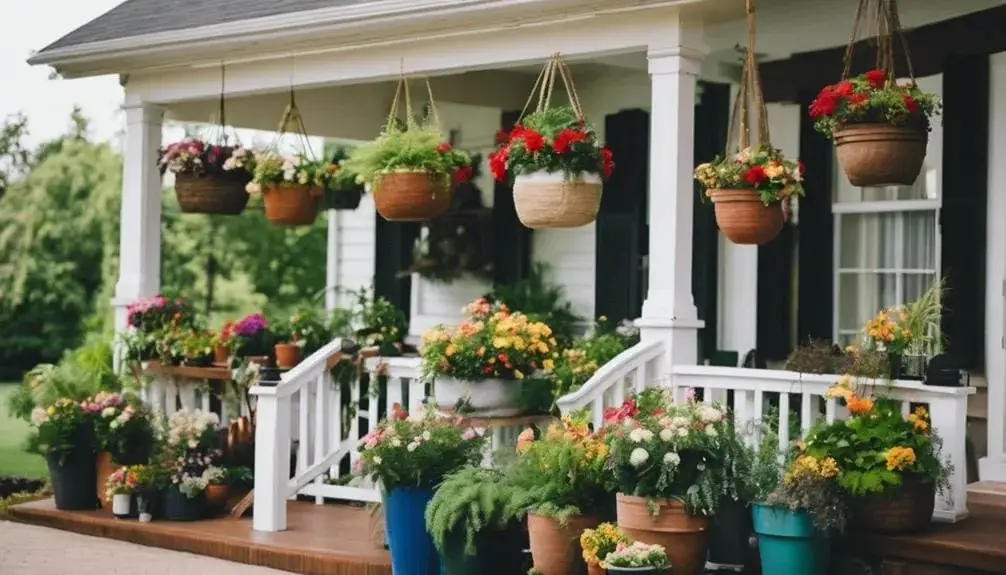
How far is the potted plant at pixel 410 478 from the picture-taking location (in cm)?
742

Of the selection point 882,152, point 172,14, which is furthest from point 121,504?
point 882,152

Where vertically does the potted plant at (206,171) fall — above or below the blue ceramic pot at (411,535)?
above

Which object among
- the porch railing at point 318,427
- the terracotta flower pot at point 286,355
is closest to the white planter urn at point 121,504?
the porch railing at point 318,427

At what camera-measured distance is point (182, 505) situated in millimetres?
9117

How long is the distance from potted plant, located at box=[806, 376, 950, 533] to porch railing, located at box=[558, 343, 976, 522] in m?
0.10

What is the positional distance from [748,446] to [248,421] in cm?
388

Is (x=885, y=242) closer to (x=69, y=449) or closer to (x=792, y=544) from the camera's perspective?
(x=792, y=544)

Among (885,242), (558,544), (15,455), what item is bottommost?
(15,455)

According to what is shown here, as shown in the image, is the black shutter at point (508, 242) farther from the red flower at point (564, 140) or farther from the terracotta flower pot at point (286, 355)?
the red flower at point (564, 140)

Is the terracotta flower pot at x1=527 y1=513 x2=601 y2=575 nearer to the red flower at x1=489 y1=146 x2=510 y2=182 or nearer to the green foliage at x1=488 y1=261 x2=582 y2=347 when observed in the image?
the red flower at x1=489 y1=146 x2=510 y2=182

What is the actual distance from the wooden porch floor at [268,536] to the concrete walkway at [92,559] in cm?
7

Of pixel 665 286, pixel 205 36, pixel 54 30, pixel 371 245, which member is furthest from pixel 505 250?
pixel 54 30

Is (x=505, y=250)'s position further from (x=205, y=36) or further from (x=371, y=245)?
(x=205, y=36)

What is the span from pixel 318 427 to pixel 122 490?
1.32 metres
